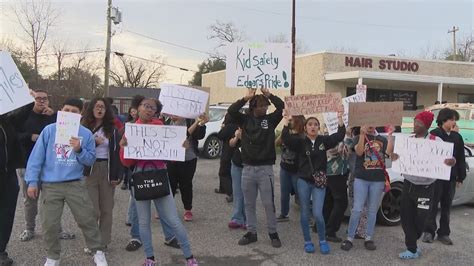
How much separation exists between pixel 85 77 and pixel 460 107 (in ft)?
126

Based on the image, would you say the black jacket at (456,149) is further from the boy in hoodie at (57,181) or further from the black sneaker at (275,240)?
the boy in hoodie at (57,181)

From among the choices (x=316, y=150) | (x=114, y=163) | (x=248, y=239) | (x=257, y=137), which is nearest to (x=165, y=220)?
(x=114, y=163)

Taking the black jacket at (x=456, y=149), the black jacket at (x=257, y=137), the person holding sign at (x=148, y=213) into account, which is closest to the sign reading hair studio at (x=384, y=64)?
the black jacket at (x=456, y=149)

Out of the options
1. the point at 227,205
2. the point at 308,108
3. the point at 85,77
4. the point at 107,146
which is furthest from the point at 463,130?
the point at 85,77

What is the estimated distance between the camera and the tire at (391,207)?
6.50m

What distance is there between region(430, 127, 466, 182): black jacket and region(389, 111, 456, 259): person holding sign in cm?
69

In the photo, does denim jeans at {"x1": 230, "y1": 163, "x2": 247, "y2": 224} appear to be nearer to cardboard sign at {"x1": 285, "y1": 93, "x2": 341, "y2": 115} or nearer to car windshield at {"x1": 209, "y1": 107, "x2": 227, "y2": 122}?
cardboard sign at {"x1": 285, "y1": 93, "x2": 341, "y2": 115}

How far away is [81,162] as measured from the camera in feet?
14.8

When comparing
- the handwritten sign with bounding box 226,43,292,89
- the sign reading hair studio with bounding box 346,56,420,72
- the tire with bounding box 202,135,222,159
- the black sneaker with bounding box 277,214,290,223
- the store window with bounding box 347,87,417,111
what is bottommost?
the black sneaker with bounding box 277,214,290,223

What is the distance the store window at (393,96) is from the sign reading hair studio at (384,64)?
1.18 meters

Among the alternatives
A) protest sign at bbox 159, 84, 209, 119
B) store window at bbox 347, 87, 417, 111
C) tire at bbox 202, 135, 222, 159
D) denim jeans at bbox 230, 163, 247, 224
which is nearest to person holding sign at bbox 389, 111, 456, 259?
denim jeans at bbox 230, 163, 247, 224

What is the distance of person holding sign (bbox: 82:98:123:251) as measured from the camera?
16.6 feet

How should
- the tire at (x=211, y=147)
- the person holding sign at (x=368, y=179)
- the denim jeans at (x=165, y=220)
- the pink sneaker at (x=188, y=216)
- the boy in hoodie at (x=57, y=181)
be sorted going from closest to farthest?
the boy in hoodie at (x=57, y=181) → the denim jeans at (x=165, y=220) → the person holding sign at (x=368, y=179) → the pink sneaker at (x=188, y=216) → the tire at (x=211, y=147)

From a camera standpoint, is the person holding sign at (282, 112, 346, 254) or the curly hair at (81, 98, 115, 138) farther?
the person holding sign at (282, 112, 346, 254)
